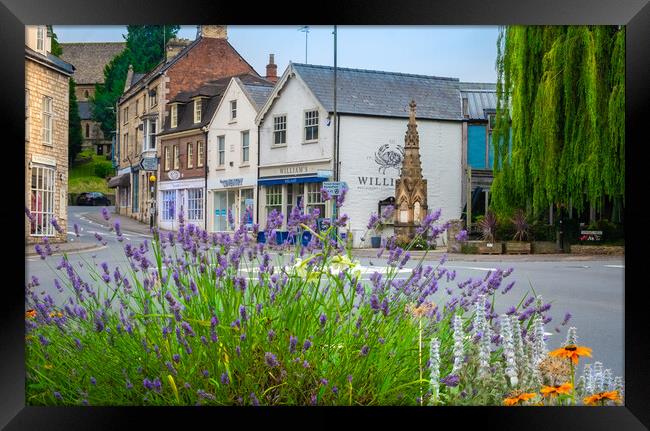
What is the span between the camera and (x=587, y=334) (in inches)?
148

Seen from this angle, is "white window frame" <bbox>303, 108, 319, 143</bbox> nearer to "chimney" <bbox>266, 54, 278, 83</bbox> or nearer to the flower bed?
"chimney" <bbox>266, 54, 278, 83</bbox>

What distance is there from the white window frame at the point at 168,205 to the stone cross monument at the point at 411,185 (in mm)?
1041

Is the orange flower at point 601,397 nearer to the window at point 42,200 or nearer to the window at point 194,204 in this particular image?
the window at point 194,204

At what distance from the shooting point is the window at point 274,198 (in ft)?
11.7

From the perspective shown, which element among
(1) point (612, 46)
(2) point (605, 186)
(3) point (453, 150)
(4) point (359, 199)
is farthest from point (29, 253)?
(1) point (612, 46)

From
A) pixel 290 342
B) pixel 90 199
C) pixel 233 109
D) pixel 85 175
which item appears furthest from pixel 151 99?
pixel 290 342

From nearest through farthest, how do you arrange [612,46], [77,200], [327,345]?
[327,345], [77,200], [612,46]

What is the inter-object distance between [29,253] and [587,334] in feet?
8.50

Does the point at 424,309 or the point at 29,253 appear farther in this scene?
the point at 29,253

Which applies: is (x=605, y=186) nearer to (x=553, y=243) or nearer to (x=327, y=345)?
(x=553, y=243)

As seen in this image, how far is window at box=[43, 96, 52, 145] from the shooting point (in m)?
3.54

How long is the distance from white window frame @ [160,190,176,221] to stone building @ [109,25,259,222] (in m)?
0.07

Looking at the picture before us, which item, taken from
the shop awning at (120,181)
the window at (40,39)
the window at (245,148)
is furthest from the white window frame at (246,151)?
the window at (40,39)

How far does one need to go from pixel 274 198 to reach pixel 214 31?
0.77 meters
